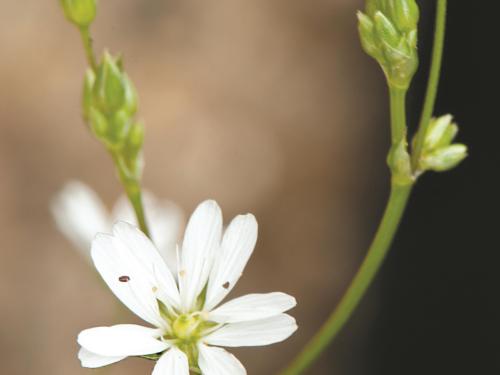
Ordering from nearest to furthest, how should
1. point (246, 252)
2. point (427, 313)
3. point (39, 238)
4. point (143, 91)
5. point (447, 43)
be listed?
point (246, 252) → point (447, 43) → point (427, 313) → point (39, 238) → point (143, 91)

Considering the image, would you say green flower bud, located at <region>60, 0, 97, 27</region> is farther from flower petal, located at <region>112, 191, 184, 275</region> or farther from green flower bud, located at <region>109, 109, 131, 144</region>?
flower petal, located at <region>112, 191, 184, 275</region>

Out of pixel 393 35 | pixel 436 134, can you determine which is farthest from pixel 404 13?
pixel 436 134

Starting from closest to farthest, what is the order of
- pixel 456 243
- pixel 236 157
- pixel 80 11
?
1. pixel 80 11
2. pixel 456 243
3. pixel 236 157

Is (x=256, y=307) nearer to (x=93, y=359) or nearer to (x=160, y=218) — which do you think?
(x=93, y=359)

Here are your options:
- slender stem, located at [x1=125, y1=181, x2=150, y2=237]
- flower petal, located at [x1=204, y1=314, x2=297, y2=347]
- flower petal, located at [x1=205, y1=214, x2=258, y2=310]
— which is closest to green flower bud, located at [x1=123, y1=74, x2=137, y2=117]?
slender stem, located at [x1=125, y1=181, x2=150, y2=237]

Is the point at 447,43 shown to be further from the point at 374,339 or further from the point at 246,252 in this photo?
the point at 246,252

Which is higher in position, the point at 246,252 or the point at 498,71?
the point at 498,71

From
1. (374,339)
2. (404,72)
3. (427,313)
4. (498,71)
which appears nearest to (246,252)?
(404,72)
